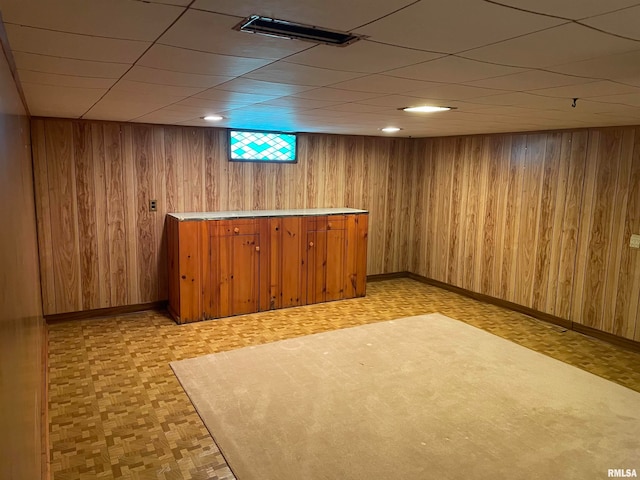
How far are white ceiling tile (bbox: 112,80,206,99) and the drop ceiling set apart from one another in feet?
0.04

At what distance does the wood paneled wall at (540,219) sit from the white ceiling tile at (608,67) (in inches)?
109

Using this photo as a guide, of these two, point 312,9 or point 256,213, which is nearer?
point 312,9

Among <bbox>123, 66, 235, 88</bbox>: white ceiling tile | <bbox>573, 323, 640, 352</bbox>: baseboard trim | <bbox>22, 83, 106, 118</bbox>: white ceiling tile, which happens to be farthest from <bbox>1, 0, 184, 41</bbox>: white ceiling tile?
<bbox>573, 323, 640, 352</bbox>: baseboard trim

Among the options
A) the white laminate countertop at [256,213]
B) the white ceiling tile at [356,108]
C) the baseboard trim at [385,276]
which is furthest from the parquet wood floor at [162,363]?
the white ceiling tile at [356,108]

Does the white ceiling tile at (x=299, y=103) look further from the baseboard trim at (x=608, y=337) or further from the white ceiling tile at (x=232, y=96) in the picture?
the baseboard trim at (x=608, y=337)

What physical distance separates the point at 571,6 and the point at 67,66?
1.93 m

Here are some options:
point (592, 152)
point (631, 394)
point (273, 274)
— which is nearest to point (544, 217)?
point (592, 152)

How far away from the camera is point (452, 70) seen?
78.1 inches

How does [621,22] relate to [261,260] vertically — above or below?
above

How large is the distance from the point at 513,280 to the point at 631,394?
2.16 m

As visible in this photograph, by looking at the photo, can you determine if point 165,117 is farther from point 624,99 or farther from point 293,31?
point 624,99

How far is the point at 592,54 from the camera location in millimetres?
1649

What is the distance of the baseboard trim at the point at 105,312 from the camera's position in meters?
4.70

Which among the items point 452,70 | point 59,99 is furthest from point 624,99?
point 59,99
